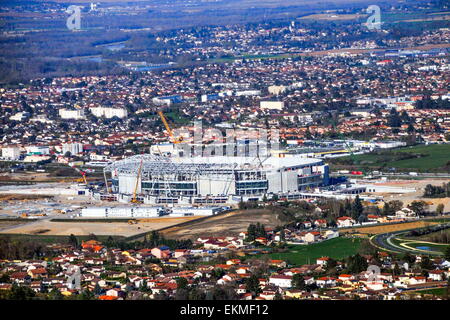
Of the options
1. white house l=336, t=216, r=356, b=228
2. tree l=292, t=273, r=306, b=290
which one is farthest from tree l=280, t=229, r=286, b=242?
tree l=292, t=273, r=306, b=290

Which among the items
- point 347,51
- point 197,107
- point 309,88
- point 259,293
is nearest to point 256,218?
A: point 259,293

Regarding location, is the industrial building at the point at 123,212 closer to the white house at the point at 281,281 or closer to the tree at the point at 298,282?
the white house at the point at 281,281

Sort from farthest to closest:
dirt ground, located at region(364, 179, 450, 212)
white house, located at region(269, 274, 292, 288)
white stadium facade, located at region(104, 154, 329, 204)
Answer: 1. white stadium facade, located at region(104, 154, 329, 204)
2. dirt ground, located at region(364, 179, 450, 212)
3. white house, located at region(269, 274, 292, 288)

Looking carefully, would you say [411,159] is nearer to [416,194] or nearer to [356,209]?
[416,194]

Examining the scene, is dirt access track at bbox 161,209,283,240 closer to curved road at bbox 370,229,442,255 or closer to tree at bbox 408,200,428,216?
curved road at bbox 370,229,442,255

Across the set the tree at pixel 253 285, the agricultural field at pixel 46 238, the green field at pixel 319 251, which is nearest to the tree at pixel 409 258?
the green field at pixel 319 251

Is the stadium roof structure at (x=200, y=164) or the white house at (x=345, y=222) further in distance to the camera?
the stadium roof structure at (x=200, y=164)
